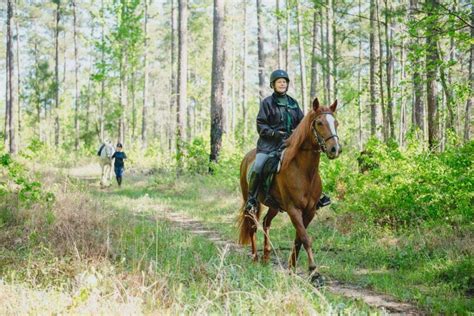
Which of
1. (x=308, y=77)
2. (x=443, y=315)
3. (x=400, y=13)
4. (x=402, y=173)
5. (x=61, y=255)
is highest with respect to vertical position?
(x=308, y=77)

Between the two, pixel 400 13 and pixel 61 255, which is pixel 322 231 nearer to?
pixel 400 13

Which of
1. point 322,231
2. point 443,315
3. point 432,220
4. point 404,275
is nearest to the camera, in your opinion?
point 443,315

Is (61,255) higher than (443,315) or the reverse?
higher

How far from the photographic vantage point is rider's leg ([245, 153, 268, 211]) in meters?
7.18

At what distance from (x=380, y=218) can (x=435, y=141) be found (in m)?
4.06

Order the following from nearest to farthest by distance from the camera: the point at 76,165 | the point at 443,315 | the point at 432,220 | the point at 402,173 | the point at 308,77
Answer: the point at 443,315 < the point at 432,220 < the point at 402,173 < the point at 76,165 < the point at 308,77

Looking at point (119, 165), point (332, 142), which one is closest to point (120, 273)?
point (332, 142)

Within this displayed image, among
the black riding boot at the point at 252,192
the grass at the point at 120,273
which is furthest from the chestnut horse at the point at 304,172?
the grass at the point at 120,273

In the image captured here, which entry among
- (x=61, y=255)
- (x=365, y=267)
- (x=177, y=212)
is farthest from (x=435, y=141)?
(x=61, y=255)

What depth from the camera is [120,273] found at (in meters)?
5.25

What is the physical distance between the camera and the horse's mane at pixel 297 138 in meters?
6.38

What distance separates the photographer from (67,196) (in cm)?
936

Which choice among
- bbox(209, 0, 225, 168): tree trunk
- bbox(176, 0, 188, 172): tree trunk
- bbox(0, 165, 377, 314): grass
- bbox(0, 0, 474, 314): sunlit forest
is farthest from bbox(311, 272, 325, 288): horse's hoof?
bbox(176, 0, 188, 172): tree trunk

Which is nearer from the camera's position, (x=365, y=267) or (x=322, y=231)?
(x=365, y=267)
